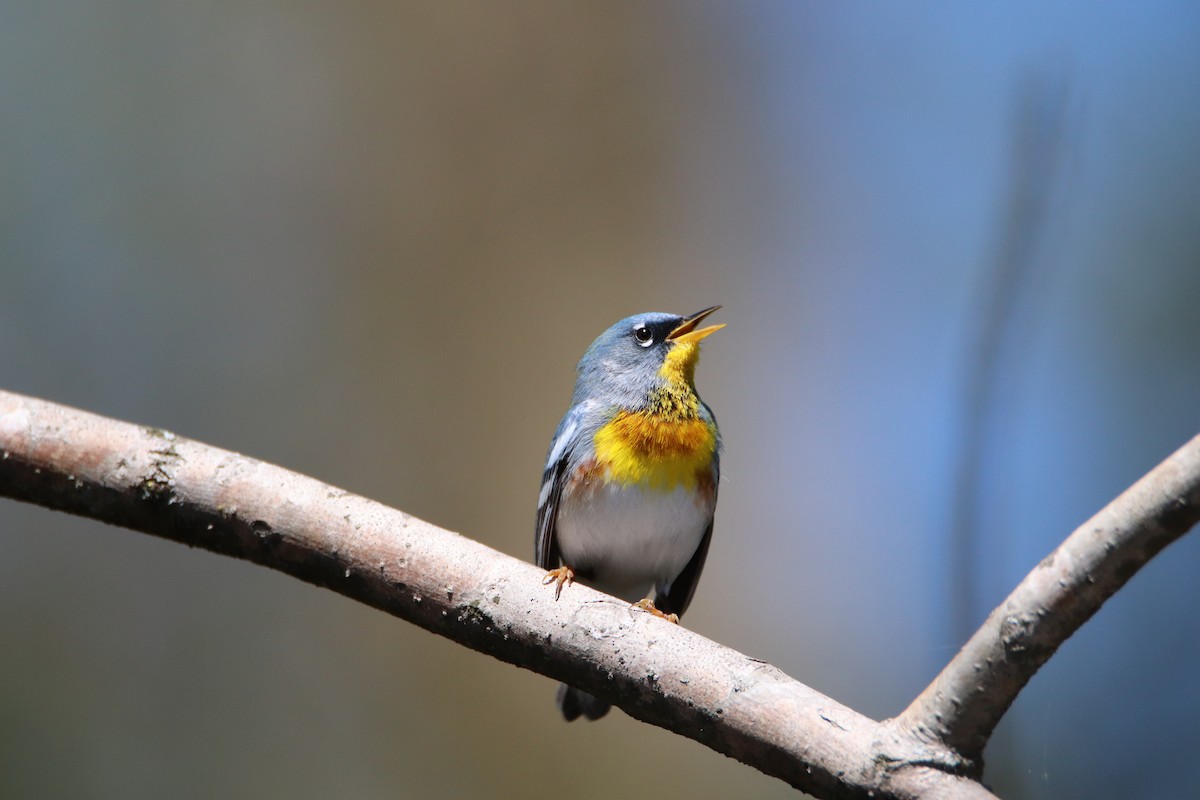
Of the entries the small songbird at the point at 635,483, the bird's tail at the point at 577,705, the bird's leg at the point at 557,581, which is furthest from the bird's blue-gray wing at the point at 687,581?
the bird's leg at the point at 557,581

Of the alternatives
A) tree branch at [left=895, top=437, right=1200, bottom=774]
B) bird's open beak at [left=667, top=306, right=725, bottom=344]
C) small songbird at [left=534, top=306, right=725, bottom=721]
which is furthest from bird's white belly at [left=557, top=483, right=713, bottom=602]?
tree branch at [left=895, top=437, right=1200, bottom=774]

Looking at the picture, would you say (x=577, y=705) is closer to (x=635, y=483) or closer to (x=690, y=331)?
(x=635, y=483)

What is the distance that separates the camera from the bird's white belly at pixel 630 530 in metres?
3.23

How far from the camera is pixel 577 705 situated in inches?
130

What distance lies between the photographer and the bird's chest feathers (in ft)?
10.6

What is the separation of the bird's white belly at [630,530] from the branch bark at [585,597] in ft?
3.56

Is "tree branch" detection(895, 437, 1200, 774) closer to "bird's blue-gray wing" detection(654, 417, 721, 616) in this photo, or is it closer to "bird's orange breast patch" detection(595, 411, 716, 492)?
"bird's orange breast patch" detection(595, 411, 716, 492)

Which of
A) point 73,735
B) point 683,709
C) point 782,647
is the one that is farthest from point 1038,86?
point 73,735

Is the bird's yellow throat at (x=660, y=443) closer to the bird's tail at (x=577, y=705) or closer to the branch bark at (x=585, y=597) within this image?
the bird's tail at (x=577, y=705)

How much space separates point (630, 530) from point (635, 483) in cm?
18

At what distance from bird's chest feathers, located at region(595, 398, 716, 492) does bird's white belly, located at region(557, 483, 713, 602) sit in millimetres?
41

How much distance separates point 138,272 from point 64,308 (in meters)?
0.59

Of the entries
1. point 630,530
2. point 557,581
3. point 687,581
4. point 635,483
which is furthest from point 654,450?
point 557,581

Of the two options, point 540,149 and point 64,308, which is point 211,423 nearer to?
point 64,308
